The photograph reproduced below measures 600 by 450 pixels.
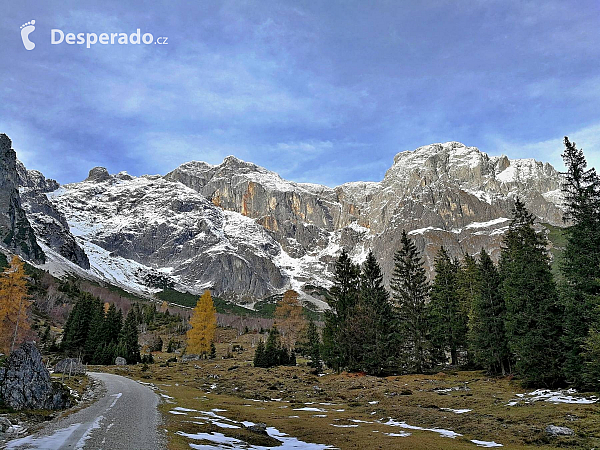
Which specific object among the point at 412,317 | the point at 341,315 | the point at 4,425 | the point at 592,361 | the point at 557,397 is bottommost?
the point at 557,397

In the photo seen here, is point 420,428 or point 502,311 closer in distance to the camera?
point 420,428

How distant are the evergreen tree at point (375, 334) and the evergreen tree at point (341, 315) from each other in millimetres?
1803

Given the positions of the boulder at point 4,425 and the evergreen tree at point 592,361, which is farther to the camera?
the evergreen tree at point 592,361

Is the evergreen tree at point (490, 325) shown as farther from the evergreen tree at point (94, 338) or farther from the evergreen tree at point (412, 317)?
the evergreen tree at point (94, 338)

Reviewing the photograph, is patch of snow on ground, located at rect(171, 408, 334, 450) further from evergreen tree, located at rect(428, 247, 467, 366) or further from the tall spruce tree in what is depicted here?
evergreen tree, located at rect(428, 247, 467, 366)

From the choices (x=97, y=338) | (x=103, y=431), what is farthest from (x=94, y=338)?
(x=103, y=431)

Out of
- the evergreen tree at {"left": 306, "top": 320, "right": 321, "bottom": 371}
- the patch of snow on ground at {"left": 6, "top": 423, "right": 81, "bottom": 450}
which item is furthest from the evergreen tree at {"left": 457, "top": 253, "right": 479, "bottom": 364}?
the patch of snow on ground at {"left": 6, "top": 423, "right": 81, "bottom": 450}

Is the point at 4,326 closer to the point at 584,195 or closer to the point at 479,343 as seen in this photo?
the point at 479,343

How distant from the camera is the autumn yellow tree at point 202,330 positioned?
78125mm

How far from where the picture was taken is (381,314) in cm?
4719

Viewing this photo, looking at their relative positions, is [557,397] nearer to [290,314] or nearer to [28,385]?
[28,385]

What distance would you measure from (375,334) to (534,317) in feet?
64.2

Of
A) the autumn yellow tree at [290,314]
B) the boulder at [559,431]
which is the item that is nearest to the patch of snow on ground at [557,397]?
the boulder at [559,431]

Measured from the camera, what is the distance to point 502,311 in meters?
42.2
